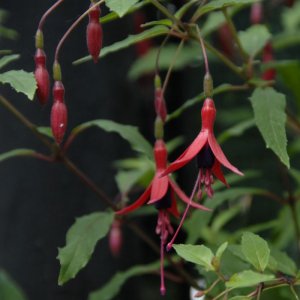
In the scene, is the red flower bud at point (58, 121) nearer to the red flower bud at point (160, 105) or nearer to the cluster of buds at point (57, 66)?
the cluster of buds at point (57, 66)

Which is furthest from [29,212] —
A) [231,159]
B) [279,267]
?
[279,267]

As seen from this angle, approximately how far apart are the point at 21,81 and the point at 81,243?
29 cm

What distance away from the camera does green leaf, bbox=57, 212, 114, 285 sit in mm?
934

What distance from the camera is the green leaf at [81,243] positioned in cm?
93

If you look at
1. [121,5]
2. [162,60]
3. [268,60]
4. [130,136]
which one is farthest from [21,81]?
[162,60]

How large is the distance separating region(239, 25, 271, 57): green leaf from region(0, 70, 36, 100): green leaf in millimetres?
487

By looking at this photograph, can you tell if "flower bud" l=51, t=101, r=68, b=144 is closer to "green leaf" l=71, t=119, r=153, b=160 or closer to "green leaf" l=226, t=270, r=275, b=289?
"green leaf" l=71, t=119, r=153, b=160

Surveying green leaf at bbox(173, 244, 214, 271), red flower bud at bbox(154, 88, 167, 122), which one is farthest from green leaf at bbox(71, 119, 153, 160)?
green leaf at bbox(173, 244, 214, 271)

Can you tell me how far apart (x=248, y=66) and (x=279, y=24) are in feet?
4.15

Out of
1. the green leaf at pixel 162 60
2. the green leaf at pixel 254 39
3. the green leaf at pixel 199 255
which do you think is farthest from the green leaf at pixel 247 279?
the green leaf at pixel 162 60

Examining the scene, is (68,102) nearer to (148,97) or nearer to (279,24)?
(148,97)

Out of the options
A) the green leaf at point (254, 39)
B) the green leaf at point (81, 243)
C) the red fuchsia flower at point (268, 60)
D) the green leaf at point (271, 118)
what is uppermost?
the green leaf at point (271, 118)

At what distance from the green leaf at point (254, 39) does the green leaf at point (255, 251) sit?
51 cm

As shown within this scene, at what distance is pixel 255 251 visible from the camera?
736mm
